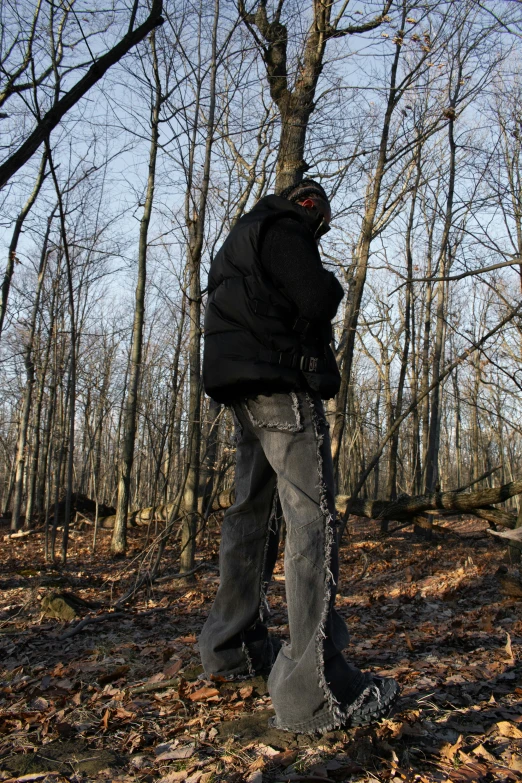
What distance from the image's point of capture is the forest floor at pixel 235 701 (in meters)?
1.87

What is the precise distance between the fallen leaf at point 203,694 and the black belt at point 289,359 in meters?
1.47

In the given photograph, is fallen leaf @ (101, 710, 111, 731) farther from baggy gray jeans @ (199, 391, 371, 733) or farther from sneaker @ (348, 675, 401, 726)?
sneaker @ (348, 675, 401, 726)

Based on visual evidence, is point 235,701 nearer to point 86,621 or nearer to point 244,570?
point 244,570

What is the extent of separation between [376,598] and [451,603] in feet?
2.55

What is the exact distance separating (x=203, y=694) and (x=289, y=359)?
1.52 metres

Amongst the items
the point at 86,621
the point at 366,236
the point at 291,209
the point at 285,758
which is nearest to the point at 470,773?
the point at 285,758

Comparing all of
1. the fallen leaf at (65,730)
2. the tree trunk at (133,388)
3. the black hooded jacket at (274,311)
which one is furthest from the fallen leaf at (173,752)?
the tree trunk at (133,388)

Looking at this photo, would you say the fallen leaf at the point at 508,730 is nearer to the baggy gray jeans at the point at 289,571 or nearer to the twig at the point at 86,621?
the baggy gray jeans at the point at 289,571

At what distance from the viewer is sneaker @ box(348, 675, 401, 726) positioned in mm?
2057

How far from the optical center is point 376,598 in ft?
17.8

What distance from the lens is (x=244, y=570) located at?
2.54m

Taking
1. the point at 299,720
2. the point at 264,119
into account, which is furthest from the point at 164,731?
the point at 264,119

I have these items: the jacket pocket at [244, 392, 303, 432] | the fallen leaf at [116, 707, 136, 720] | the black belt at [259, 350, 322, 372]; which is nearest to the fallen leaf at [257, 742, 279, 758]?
the fallen leaf at [116, 707, 136, 720]

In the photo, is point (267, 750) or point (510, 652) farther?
point (510, 652)
